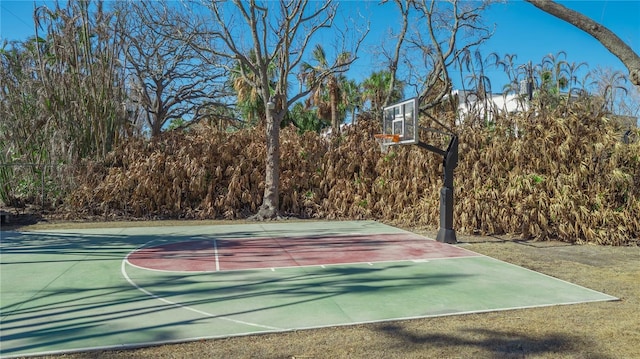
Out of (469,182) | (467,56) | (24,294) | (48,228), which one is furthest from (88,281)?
(467,56)

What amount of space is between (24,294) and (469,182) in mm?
9802

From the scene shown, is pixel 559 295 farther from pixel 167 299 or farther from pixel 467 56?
pixel 467 56

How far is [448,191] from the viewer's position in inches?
384

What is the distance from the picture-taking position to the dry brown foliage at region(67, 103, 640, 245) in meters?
10.3

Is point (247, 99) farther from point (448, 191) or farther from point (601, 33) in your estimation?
point (601, 33)

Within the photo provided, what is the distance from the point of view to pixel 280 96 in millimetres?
14562

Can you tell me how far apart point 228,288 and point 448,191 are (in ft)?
17.9

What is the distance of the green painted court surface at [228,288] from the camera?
4.58 meters

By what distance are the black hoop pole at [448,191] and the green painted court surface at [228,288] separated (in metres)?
0.42

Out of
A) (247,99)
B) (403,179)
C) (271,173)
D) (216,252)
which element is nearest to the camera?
(216,252)

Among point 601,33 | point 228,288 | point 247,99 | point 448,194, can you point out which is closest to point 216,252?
point 228,288

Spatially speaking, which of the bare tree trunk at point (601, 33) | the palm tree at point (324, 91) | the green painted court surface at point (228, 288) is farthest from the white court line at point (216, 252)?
the palm tree at point (324, 91)

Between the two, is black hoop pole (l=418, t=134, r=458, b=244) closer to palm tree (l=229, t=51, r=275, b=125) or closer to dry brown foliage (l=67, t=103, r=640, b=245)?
dry brown foliage (l=67, t=103, r=640, b=245)

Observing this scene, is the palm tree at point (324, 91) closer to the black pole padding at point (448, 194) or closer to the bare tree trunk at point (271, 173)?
the bare tree trunk at point (271, 173)
